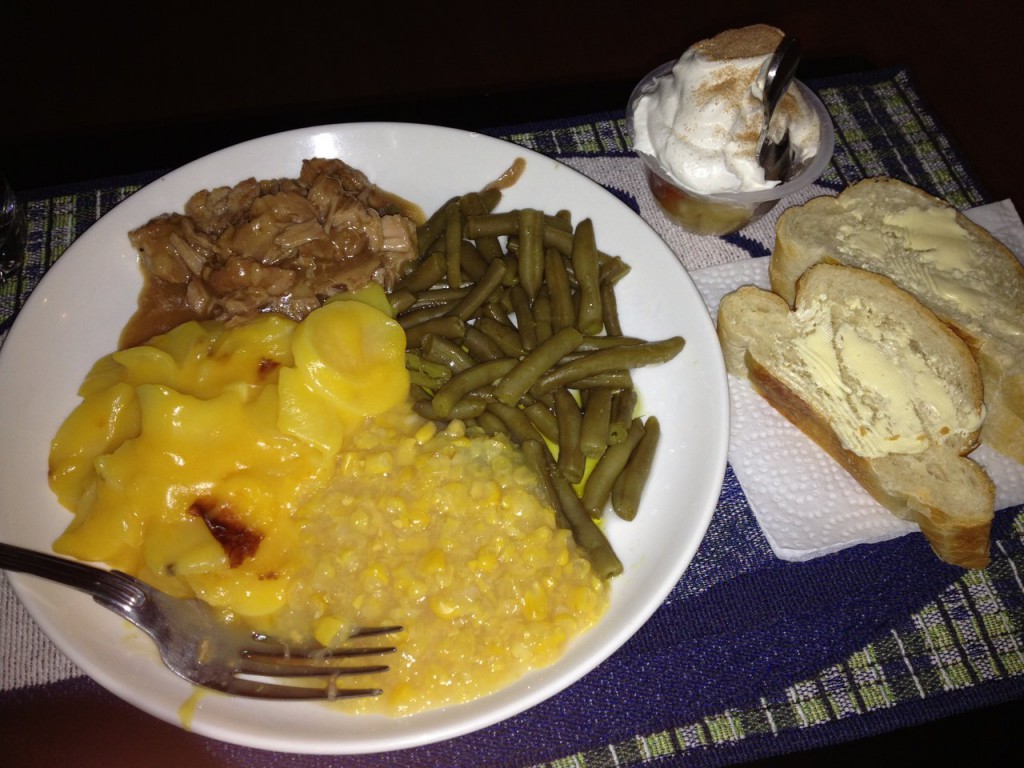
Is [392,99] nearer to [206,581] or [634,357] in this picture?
[634,357]

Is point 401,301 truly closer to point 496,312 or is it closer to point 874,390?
point 496,312

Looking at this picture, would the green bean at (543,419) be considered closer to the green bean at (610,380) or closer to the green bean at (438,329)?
the green bean at (610,380)

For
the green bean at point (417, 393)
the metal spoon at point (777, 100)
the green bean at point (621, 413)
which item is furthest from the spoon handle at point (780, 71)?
the green bean at point (417, 393)

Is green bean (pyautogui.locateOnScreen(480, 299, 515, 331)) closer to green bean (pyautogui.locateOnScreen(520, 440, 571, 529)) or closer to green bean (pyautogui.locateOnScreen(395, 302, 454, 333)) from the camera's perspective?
green bean (pyautogui.locateOnScreen(395, 302, 454, 333))

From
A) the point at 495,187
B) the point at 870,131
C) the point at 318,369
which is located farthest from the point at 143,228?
the point at 870,131

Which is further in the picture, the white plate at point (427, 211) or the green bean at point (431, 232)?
the green bean at point (431, 232)
